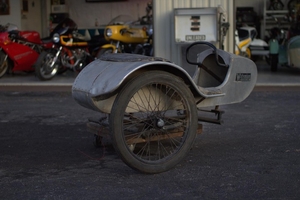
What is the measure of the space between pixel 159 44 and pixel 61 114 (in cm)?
429

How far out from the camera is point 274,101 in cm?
1039

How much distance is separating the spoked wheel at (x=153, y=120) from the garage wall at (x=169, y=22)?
6.88 meters

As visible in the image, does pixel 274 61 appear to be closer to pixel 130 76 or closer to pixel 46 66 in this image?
pixel 46 66

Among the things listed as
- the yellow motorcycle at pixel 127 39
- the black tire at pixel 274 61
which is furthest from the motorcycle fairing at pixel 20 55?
the black tire at pixel 274 61

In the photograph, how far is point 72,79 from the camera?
13828 mm

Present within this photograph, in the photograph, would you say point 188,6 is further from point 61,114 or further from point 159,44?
point 61,114

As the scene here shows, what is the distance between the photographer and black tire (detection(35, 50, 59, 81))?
43.0 feet

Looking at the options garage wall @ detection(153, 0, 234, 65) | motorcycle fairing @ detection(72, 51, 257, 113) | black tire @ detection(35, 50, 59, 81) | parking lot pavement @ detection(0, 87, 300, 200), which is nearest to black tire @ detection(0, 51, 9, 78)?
black tire @ detection(35, 50, 59, 81)

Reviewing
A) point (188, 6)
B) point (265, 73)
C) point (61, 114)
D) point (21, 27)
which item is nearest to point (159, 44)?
point (188, 6)

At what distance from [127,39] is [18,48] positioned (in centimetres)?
262

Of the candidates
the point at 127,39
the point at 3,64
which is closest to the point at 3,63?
the point at 3,64

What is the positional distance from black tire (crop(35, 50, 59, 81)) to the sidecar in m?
6.95

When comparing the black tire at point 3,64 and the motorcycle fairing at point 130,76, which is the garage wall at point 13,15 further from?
the motorcycle fairing at point 130,76

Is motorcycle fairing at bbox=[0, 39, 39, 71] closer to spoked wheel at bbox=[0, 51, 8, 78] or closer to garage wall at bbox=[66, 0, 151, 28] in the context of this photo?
spoked wheel at bbox=[0, 51, 8, 78]
